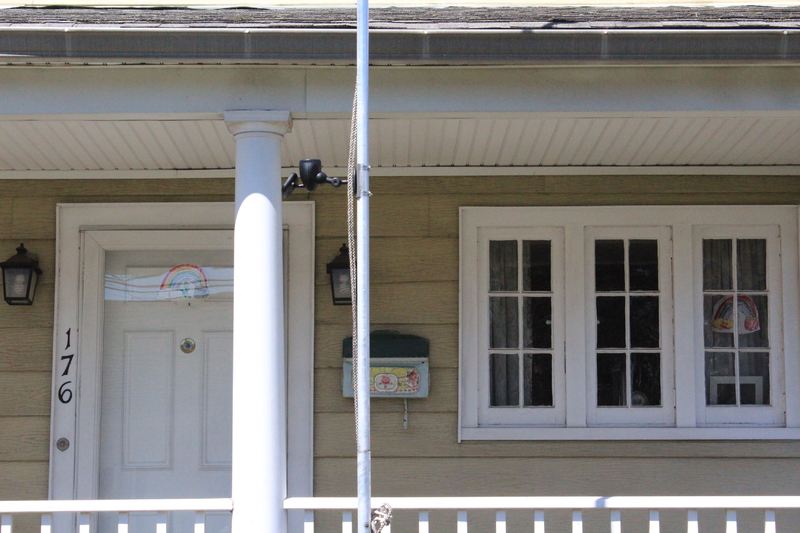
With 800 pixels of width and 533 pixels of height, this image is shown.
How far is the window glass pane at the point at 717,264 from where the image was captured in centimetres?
493

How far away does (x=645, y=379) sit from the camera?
16.0ft

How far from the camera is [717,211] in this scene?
4855 mm

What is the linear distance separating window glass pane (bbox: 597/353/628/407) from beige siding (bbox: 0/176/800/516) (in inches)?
10.8

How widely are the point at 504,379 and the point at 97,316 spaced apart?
252 centimetres

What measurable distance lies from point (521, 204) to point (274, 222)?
77.3 inches

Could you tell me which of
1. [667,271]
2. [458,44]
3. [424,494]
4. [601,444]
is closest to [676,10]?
[667,271]

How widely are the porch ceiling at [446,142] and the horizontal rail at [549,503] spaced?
1656 mm

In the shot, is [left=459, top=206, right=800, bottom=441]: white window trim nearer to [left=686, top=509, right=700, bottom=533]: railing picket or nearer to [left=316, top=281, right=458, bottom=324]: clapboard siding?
[left=316, top=281, right=458, bottom=324]: clapboard siding

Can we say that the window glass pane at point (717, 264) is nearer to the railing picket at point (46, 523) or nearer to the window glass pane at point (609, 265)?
the window glass pane at point (609, 265)

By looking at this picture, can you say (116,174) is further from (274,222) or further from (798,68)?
(798,68)

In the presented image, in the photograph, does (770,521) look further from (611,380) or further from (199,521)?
(199,521)

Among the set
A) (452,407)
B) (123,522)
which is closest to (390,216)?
(452,407)

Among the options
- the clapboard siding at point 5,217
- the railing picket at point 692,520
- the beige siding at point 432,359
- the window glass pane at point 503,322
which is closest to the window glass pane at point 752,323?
the beige siding at point 432,359

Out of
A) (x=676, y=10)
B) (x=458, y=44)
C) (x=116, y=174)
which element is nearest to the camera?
(x=458, y=44)
